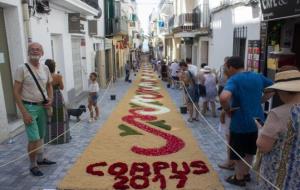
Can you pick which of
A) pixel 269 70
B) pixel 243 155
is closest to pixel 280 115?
pixel 243 155

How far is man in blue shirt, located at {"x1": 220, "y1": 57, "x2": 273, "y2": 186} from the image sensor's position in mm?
5020

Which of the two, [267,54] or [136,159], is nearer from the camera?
[136,159]

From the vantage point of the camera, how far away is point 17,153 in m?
6.83

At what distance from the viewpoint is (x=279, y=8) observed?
8297mm

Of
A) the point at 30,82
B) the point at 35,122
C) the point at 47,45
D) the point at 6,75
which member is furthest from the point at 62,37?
the point at 35,122

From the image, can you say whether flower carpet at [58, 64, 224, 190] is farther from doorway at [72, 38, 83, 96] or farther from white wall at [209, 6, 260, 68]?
doorway at [72, 38, 83, 96]

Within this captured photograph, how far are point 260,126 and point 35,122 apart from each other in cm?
367

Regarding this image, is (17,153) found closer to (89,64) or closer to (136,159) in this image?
(136,159)

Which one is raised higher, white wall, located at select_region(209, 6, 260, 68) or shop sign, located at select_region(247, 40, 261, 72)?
white wall, located at select_region(209, 6, 260, 68)

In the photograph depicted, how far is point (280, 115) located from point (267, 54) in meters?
6.80

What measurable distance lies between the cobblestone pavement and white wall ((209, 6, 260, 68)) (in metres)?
3.41

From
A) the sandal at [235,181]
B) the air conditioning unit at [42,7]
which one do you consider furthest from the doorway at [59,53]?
the sandal at [235,181]

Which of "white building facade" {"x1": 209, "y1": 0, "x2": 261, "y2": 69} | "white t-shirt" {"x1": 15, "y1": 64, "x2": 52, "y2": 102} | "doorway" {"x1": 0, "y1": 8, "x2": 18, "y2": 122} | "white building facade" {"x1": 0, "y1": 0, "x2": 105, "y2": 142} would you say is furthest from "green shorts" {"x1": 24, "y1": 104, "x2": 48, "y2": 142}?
"white building facade" {"x1": 209, "y1": 0, "x2": 261, "y2": 69}

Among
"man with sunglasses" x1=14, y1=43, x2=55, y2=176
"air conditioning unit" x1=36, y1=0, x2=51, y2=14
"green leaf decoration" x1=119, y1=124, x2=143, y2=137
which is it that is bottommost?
"green leaf decoration" x1=119, y1=124, x2=143, y2=137
